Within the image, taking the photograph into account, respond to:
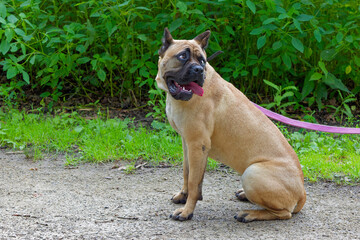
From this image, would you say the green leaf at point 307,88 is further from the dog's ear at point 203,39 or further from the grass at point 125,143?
the dog's ear at point 203,39

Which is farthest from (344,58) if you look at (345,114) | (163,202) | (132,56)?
(163,202)

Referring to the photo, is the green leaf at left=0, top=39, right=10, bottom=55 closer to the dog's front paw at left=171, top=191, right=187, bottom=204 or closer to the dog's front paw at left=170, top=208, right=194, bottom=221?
the dog's front paw at left=171, top=191, right=187, bottom=204

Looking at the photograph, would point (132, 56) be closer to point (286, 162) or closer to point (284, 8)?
point (284, 8)

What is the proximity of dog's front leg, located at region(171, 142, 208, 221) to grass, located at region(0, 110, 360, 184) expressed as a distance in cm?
151

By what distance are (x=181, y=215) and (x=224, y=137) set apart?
2.61ft

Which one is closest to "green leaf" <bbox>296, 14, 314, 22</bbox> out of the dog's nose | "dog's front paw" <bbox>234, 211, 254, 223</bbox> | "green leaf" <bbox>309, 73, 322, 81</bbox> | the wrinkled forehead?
"green leaf" <bbox>309, 73, 322, 81</bbox>

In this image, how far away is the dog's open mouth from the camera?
Result: 4.11 metres

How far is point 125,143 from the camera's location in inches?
247

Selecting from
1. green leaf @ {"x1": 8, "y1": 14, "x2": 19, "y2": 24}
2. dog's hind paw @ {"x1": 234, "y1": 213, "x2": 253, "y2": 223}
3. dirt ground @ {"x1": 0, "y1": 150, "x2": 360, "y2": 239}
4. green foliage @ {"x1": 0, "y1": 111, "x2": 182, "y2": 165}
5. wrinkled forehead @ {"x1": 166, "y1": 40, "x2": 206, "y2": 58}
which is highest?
wrinkled forehead @ {"x1": 166, "y1": 40, "x2": 206, "y2": 58}

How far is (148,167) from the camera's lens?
19.3ft

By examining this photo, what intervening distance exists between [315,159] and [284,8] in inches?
89.1

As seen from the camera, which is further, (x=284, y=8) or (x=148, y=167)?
(x=284, y=8)

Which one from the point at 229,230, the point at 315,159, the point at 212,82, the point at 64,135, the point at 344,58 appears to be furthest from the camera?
the point at 344,58

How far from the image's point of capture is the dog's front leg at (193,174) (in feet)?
14.0
